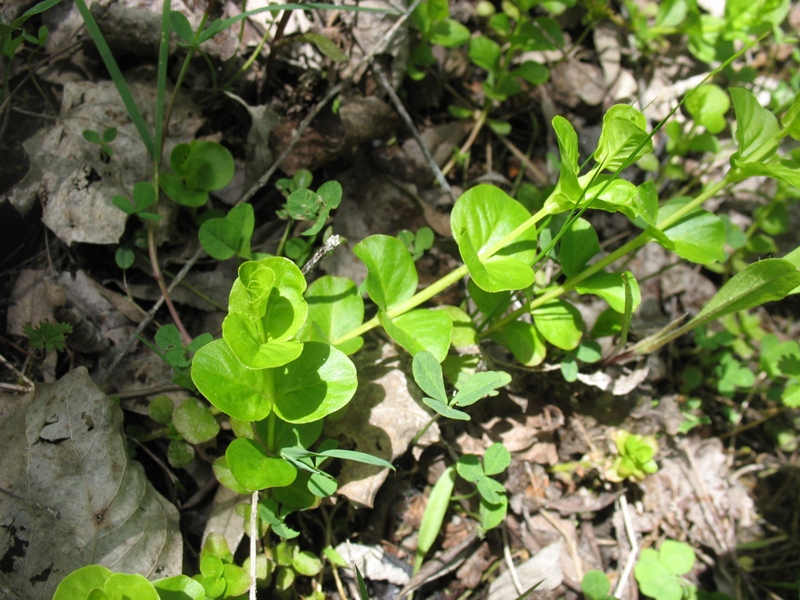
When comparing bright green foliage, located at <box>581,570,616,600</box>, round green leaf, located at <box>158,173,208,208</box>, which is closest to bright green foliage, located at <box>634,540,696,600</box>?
bright green foliage, located at <box>581,570,616,600</box>

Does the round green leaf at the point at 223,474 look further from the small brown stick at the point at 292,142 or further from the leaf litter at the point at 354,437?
the small brown stick at the point at 292,142

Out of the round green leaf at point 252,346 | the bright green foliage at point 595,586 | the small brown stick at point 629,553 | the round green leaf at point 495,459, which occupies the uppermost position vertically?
the round green leaf at point 252,346

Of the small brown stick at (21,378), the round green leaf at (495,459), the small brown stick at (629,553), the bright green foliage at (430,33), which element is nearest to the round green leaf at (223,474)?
the small brown stick at (21,378)

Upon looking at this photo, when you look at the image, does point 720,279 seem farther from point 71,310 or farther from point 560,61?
point 71,310

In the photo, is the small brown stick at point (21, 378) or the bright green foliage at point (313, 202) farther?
the bright green foliage at point (313, 202)

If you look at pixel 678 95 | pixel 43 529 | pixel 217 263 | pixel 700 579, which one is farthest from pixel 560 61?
pixel 43 529

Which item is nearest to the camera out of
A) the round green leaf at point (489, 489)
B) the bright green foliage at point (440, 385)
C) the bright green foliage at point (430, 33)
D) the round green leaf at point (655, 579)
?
the bright green foliage at point (440, 385)

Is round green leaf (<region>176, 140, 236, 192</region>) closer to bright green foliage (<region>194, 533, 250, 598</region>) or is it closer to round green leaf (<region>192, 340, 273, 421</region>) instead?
round green leaf (<region>192, 340, 273, 421</region>)
